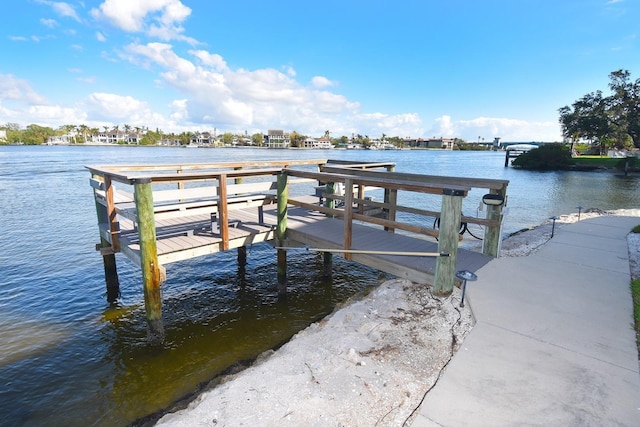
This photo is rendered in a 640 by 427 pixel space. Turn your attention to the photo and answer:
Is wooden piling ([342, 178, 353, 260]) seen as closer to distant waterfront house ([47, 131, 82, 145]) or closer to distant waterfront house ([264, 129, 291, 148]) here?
distant waterfront house ([264, 129, 291, 148])

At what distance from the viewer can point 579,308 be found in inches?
176

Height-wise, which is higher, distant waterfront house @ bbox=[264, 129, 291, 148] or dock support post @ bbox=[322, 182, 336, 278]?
distant waterfront house @ bbox=[264, 129, 291, 148]

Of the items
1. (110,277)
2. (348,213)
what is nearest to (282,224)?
(348,213)

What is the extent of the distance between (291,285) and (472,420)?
18.8 feet

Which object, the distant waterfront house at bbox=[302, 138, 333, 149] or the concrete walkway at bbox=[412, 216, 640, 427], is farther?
the distant waterfront house at bbox=[302, 138, 333, 149]

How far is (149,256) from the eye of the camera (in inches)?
203

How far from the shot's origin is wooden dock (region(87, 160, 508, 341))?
495 cm

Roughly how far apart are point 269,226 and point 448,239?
3642 mm

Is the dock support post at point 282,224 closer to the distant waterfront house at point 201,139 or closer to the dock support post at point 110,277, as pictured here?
the dock support post at point 110,277

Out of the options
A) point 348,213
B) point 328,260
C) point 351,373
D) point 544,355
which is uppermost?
point 348,213

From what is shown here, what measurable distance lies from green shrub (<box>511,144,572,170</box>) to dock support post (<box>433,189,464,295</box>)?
197 feet

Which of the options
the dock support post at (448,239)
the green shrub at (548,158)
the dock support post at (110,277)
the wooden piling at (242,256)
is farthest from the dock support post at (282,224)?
the green shrub at (548,158)

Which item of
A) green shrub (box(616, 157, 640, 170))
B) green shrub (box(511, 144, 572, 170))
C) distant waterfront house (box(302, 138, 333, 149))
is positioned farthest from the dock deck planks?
distant waterfront house (box(302, 138, 333, 149))

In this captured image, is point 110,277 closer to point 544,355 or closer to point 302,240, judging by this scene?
point 302,240
